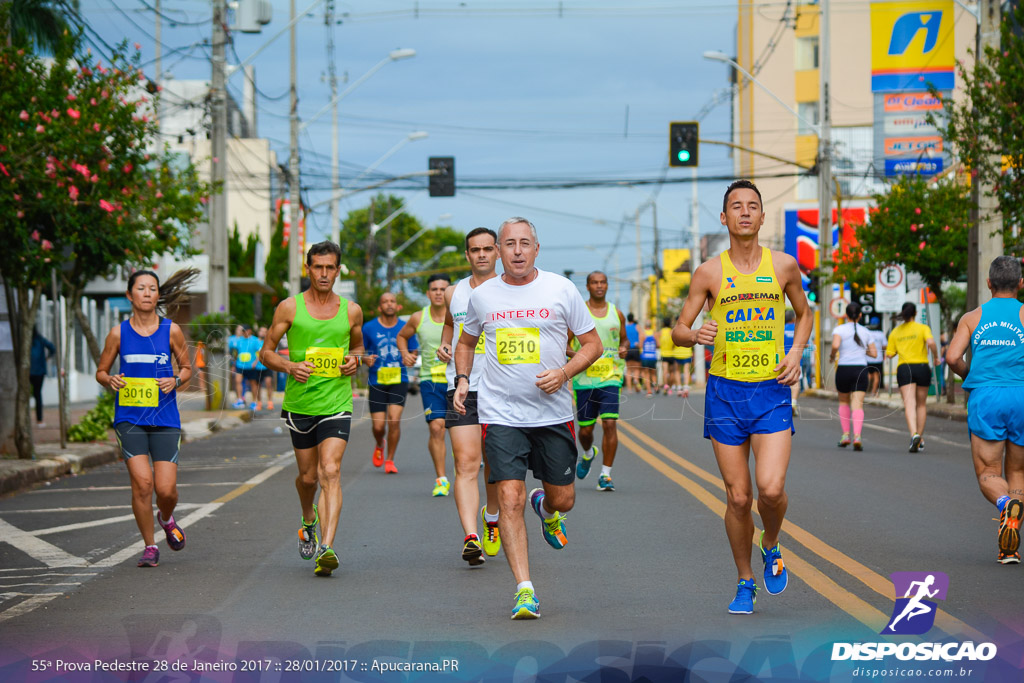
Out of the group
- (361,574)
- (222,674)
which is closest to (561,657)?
(222,674)

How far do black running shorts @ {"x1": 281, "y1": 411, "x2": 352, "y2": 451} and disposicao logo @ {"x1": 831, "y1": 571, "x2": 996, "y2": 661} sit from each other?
11.6 ft

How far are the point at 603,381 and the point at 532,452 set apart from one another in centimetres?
556

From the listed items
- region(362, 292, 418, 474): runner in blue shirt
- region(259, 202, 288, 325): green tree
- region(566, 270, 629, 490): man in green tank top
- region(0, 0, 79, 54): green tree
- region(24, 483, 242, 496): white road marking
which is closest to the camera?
region(566, 270, 629, 490): man in green tank top

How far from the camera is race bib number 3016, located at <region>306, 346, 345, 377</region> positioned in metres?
8.74

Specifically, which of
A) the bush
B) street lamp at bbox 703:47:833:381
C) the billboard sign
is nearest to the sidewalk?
the bush

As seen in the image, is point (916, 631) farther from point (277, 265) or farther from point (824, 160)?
point (277, 265)

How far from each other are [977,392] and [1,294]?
12869 mm

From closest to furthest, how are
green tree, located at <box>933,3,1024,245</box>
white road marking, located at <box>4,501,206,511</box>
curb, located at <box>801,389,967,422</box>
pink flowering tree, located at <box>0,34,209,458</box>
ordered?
white road marking, located at <box>4,501,206,511</box>, pink flowering tree, located at <box>0,34,209,458</box>, green tree, located at <box>933,3,1024,245</box>, curb, located at <box>801,389,967,422</box>

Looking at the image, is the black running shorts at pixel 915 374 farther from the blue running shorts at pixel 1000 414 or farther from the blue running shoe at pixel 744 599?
the blue running shoe at pixel 744 599

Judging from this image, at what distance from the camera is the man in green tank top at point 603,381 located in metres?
12.7

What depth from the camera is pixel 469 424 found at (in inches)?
364

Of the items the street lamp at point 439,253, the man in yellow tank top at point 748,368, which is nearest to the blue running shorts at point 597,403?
the man in yellow tank top at point 748,368

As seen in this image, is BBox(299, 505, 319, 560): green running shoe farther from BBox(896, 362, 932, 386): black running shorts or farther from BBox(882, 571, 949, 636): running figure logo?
BBox(896, 362, 932, 386): black running shorts

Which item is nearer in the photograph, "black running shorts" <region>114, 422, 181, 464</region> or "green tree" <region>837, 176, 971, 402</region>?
"black running shorts" <region>114, 422, 181, 464</region>
